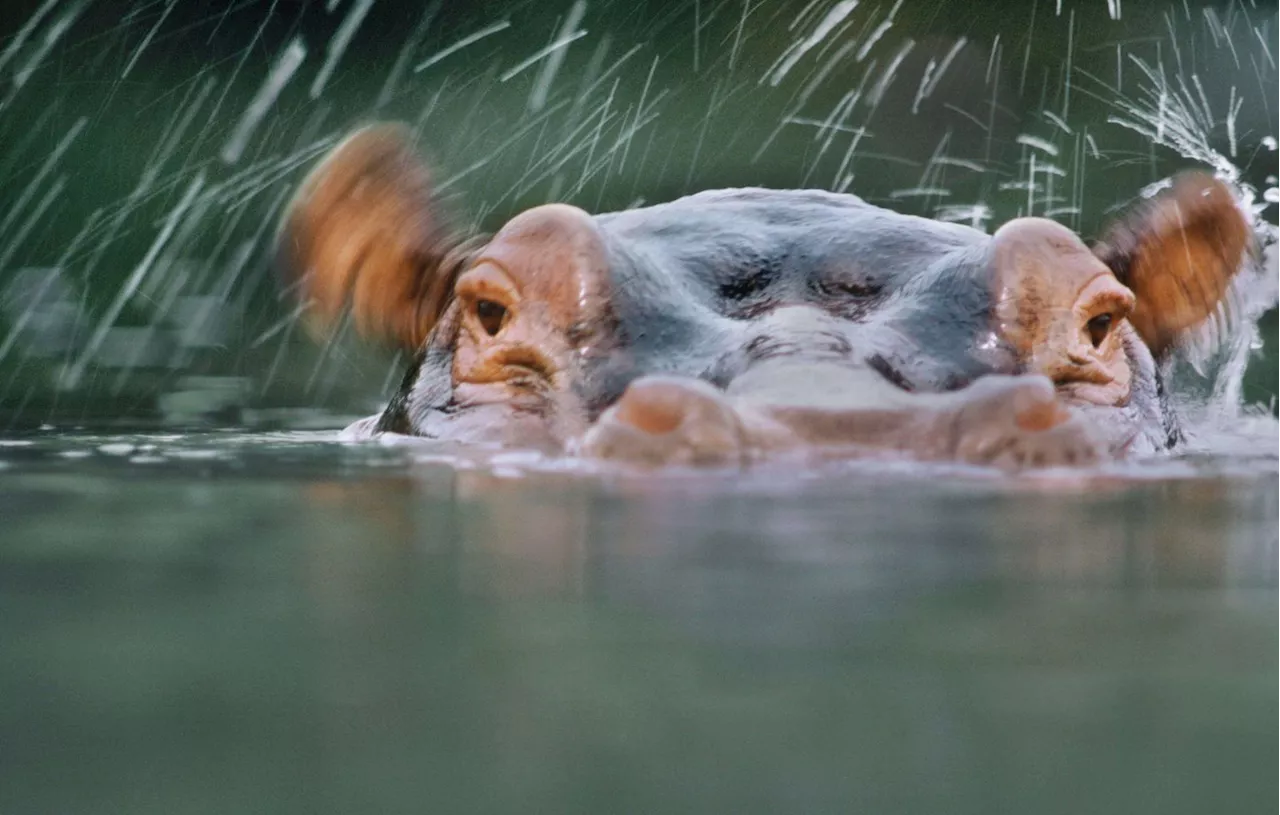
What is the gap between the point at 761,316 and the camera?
13.0 ft

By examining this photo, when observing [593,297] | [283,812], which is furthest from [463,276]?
[283,812]

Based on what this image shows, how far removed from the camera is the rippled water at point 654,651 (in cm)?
129

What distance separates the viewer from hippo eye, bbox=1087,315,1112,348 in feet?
13.7

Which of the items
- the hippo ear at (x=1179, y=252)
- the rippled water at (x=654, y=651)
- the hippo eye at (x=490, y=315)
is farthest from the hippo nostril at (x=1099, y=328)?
the hippo eye at (x=490, y=315)

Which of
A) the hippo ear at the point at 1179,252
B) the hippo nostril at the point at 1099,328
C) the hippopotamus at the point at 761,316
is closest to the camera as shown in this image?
the hippopotamus at the point at 761,316

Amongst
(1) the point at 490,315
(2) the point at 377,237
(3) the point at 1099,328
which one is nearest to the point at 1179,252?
(3) the point at 1099,328

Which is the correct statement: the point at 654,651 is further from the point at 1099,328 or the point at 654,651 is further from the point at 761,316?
the point at 1099,328

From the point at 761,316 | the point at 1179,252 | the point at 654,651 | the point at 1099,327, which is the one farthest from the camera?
the point at 1179,252

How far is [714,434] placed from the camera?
10.2ft

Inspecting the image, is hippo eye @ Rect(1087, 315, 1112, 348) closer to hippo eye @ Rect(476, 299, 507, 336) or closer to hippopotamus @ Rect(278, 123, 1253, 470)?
hippopotamus @ Rect(278, 123, 1253, 470)

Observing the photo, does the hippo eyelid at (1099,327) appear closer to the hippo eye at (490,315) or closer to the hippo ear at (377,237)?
the hippo eye at (490,315)

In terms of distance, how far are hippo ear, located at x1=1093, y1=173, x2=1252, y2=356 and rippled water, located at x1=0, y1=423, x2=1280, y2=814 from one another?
1945mm

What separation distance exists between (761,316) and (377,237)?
4.45 ft

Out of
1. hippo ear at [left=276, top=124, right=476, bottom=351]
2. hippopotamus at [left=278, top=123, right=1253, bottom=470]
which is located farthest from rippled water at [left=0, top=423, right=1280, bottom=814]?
hippo ear at [left=276, top=124, right=476, bottom=351]
